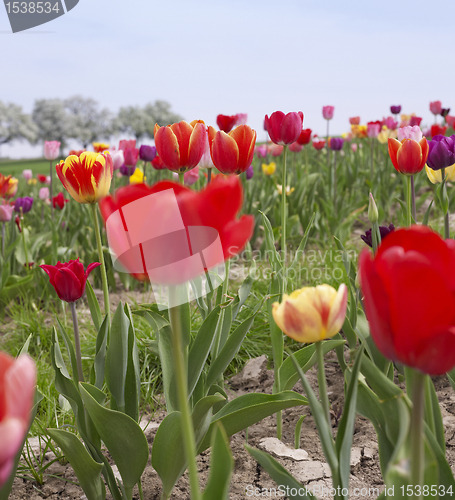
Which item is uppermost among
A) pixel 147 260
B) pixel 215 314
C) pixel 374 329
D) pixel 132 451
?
pixel 147 260

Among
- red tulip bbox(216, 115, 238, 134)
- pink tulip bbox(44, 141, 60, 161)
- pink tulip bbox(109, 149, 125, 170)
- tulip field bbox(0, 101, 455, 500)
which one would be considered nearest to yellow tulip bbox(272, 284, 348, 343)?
tulip field bbox(0, 101, 455, 500)

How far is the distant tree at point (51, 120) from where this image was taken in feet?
124

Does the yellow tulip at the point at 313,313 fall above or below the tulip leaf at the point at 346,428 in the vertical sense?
above

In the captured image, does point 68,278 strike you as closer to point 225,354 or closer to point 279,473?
point 225,354

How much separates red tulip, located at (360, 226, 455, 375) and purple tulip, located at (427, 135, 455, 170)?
1.37 metres

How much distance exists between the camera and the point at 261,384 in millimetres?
1954

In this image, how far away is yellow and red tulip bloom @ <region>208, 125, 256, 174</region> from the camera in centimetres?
132

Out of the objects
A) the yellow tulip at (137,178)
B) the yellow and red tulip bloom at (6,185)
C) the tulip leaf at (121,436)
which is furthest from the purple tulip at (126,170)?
the tulip leaf at (121,436)

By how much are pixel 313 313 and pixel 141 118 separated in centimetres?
3804

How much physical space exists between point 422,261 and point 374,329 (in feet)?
0.33

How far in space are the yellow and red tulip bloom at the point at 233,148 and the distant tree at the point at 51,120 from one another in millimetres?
38496

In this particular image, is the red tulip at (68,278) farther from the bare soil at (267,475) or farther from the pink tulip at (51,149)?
the pink tulip at (51,149)

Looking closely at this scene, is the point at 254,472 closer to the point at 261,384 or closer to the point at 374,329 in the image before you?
the point at 261,384

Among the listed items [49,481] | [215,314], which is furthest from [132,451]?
[49,481]
